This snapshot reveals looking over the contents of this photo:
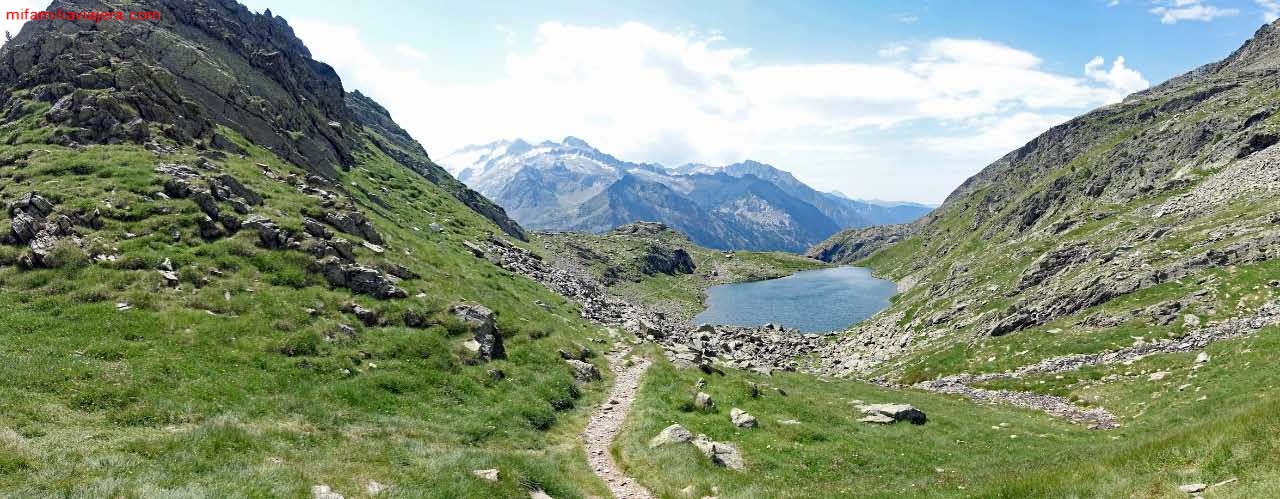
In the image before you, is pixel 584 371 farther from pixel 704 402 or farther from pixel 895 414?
pixel 895 414

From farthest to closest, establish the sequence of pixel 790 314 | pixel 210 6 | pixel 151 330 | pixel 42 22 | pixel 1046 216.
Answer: pixel 790 314 → pixel 1046 216 → pixel 210 6 → pixel 42 22 → pixel 151 330

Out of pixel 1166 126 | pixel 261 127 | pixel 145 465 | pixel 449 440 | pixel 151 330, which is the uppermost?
pixel 1166 126

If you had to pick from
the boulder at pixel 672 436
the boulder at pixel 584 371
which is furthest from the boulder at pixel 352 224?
the boulder at pixel 672 436

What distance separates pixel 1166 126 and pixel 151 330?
188983 millimetres

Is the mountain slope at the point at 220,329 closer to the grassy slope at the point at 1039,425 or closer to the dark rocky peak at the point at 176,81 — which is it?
the dark rocky peak at the point at 176,81

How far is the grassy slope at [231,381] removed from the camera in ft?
57.0

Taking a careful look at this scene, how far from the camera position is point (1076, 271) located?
205 feet

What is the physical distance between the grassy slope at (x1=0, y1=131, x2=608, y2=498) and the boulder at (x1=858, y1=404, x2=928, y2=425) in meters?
17.1

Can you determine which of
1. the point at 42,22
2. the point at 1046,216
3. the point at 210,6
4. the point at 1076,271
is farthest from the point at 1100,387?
the point at 210,6

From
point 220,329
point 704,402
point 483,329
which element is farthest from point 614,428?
point 220,329

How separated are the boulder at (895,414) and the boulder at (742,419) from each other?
732 cm

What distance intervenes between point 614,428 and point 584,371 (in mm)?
9692

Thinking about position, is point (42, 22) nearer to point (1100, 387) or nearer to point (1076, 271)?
point (1100, 387)

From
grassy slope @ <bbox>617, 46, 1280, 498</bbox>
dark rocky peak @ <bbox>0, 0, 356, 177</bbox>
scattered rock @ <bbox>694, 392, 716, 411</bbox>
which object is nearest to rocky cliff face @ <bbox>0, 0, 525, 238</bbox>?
dark rocky peak @ <bbox>0, 0, 356, 177</bbox>
